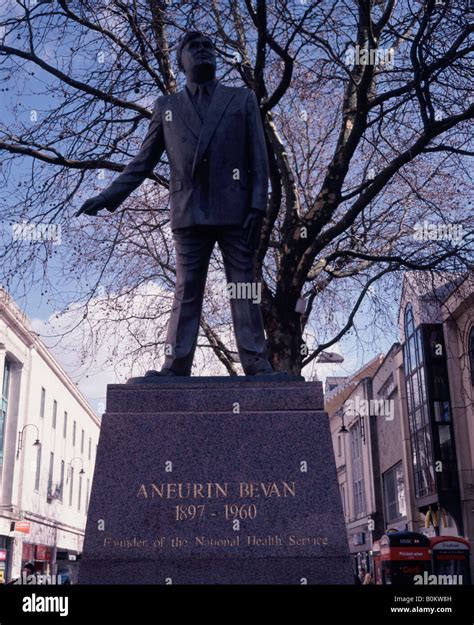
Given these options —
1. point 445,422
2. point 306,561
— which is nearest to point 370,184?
point 306,561

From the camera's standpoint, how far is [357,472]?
57.7 metres

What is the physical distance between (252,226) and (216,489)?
2.34m

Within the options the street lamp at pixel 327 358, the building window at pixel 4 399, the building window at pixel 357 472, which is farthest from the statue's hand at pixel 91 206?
the building window at pixel 357 472

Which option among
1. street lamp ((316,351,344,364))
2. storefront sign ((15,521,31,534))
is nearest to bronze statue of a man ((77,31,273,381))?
street lamp ((316,351,344,364))

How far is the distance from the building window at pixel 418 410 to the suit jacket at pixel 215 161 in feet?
91.7

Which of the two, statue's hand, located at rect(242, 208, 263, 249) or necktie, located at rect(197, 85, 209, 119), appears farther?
necktie, located at rect(197, 85, 209, 119)

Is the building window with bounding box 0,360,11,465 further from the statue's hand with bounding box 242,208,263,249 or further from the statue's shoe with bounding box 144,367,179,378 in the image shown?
the statue's hand with bounding box 242,208,263,249

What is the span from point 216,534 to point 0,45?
10.3 m

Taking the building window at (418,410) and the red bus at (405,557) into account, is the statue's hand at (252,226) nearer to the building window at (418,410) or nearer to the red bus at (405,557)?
the red bus at (405,557)

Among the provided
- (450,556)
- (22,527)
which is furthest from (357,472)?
(450,556)

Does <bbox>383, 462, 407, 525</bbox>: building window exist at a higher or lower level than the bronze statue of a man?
higher

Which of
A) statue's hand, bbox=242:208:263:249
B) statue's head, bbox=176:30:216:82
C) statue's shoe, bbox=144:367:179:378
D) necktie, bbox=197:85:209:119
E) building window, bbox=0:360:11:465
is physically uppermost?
building window, bbox=0:360:11:465

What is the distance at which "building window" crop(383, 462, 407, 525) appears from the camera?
4279 cm

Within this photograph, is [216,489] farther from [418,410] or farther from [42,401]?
[42,401]
